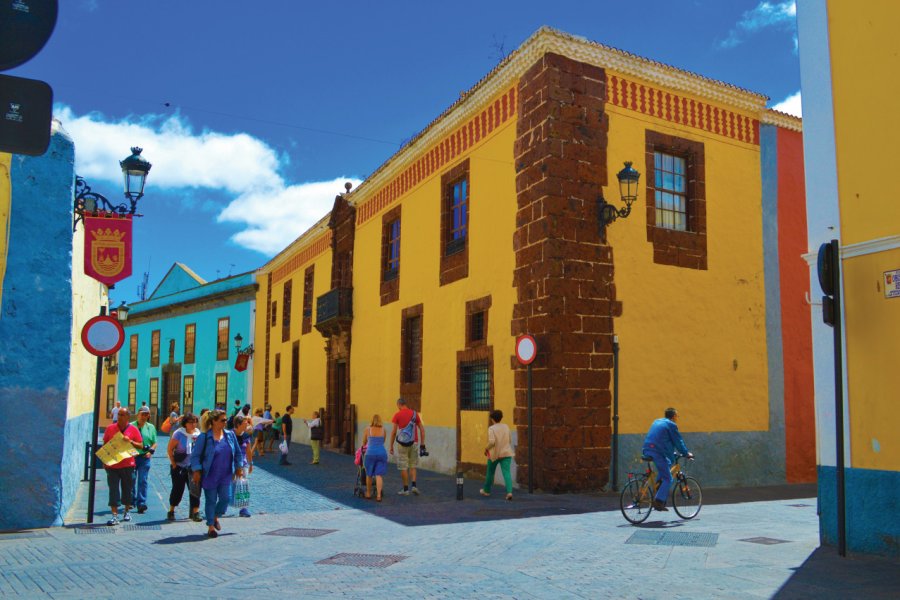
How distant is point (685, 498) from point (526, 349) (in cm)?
376

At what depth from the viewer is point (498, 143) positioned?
1559 cm

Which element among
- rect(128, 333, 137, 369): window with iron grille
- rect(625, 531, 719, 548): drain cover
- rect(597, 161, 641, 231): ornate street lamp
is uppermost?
rect(597, 161, 641, 231): ornate street lamp

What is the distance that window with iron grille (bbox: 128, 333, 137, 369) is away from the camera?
149 feet

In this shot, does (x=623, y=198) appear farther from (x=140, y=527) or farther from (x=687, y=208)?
(x=140, y=527)

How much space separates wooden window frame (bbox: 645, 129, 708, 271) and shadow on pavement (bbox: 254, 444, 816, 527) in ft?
14.5

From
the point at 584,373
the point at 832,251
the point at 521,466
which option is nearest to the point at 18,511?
the point at 521,466

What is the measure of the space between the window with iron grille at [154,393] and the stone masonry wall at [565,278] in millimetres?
32883

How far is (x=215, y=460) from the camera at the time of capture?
31.7ft

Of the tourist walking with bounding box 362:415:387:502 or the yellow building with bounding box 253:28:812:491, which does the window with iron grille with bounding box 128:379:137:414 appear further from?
the tourist walking with bounding box 362:415:387:502

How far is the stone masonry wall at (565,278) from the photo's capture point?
13219mm

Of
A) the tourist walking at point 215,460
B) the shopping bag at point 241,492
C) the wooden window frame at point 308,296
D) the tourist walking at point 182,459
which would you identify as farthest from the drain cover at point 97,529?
the wooden window frame at point 308,296

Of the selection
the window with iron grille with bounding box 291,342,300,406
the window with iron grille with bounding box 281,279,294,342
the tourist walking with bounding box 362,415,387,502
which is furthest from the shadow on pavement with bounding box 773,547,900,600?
the window with iron grille with bounding box 281,279,294,342

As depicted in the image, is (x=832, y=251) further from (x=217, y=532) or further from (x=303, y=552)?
(x=217, y=532)

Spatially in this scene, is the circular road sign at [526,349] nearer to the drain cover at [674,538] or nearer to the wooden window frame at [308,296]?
the drain cover at [674,538]
